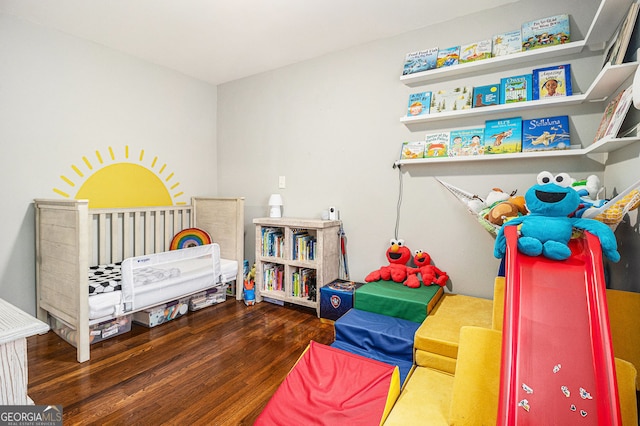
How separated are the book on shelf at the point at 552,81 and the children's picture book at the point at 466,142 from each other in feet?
1.25

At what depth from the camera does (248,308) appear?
2.80 metres

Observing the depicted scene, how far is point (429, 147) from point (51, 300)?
9.49ft

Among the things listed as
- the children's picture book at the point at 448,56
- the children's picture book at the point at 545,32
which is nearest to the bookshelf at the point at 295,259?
the children's picture book at the point at 448,56

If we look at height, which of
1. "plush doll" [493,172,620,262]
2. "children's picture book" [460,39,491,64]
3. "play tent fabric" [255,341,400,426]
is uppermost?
"children's picture book" [460,39,491,64]

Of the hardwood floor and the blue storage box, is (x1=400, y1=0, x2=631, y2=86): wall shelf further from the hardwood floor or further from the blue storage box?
the hardwood floor

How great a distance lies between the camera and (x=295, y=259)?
275cm

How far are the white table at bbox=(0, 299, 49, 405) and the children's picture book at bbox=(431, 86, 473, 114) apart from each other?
95.1 inches

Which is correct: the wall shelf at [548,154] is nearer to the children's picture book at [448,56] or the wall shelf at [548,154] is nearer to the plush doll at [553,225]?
the plush doll at [553,225]

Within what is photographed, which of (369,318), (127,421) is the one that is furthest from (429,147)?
(127,421)

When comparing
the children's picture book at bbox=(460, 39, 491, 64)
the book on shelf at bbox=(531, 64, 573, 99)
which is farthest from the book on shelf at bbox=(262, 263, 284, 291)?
the book on shelf at bbox=(531, 64, 573, 99)

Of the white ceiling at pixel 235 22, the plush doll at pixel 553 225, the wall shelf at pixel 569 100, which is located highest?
the white ceiling at pixel 235 22

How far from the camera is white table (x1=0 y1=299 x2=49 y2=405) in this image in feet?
2.33

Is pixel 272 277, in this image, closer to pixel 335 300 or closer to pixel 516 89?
pixel 335 300

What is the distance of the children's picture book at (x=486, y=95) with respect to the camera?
6.93 feet
